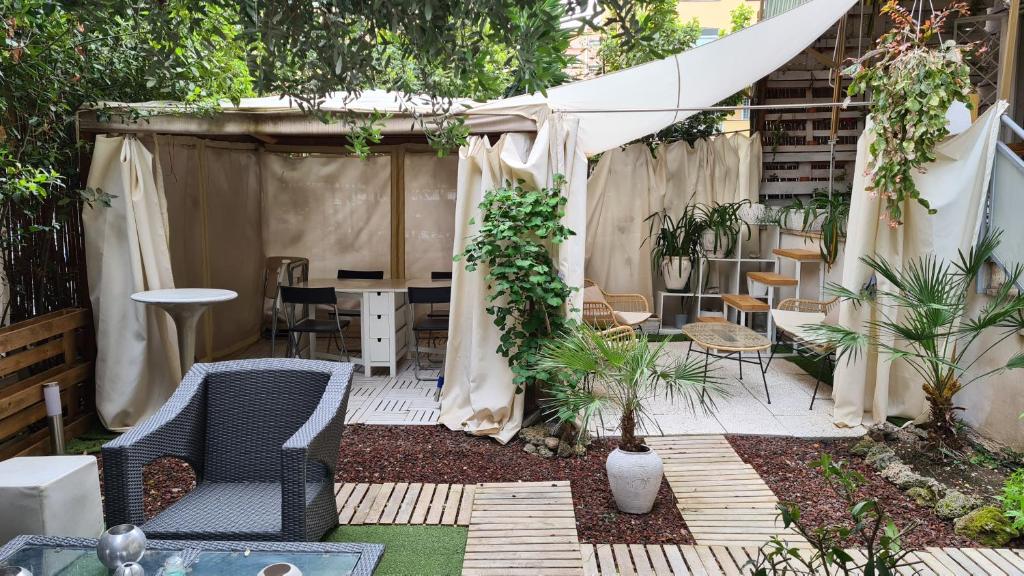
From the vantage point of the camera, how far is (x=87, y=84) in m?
4.89

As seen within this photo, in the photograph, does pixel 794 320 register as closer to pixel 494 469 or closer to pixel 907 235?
pixel 907 235

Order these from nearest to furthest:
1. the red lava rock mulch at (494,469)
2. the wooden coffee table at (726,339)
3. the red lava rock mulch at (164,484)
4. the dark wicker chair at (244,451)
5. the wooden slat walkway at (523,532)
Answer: the dark wicker chair at (244,451) → the wooden slat walkway at (523,532) → the red lava rock mulch at (494,469) → the red lava rock mulch at (164,484) → the wooden coffee table at (726,339)

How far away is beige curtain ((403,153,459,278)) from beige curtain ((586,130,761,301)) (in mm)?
1702

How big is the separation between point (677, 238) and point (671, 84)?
3.30 m

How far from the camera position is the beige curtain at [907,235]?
448 centimetres

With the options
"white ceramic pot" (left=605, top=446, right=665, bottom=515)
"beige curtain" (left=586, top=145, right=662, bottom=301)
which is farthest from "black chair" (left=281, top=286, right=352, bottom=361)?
"beige curtain" (left=586, top=145, right=662, bottom=301)

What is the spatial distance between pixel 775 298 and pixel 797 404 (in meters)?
2.76

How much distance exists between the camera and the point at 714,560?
3.12 metres

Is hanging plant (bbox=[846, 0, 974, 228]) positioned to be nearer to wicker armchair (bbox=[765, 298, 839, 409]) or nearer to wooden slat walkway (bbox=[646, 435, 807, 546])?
wicker armchair (bbox=[765, 298, 839, 409])

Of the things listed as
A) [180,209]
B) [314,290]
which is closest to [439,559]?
[314,290]

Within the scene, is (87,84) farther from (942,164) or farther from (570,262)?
(942,164)

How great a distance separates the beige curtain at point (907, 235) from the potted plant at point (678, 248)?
10.1 ft

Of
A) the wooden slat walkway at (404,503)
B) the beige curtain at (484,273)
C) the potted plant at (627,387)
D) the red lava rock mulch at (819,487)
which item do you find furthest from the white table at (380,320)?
the red lava rock mulch at (819,487)

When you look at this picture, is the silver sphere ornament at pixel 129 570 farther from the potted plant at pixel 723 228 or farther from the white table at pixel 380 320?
the potted plant at pixel 723 228
